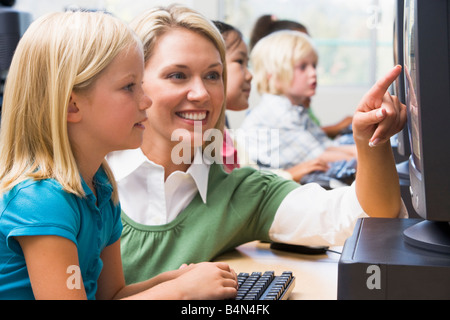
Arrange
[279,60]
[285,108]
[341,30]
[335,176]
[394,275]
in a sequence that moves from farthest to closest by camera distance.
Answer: [341,30]
[279,60]
[285,108]
[335,176]
[394,275]

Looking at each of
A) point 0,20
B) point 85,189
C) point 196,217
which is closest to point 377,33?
point 0,20

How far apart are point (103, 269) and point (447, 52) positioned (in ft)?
2.01

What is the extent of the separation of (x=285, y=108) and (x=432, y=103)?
7.16ft

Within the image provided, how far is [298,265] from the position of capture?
1.16 metres

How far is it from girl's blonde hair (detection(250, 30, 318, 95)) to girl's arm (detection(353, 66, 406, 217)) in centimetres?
193

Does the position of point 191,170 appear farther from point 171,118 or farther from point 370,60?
point 370,60

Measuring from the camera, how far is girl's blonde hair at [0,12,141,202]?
81 centimetres

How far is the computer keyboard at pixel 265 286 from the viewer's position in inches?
34.7

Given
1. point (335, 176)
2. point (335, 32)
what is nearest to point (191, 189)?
point (335, 176)

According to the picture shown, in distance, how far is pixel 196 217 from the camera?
116 cm

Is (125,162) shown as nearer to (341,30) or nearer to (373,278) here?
(373,278)

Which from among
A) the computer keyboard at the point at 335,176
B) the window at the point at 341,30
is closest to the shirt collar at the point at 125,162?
the computer keyboard at the point at 335,176

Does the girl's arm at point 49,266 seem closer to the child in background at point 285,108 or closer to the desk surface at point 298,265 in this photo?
the desk surface at point 298,265

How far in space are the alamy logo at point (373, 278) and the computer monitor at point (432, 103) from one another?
0.29ft
